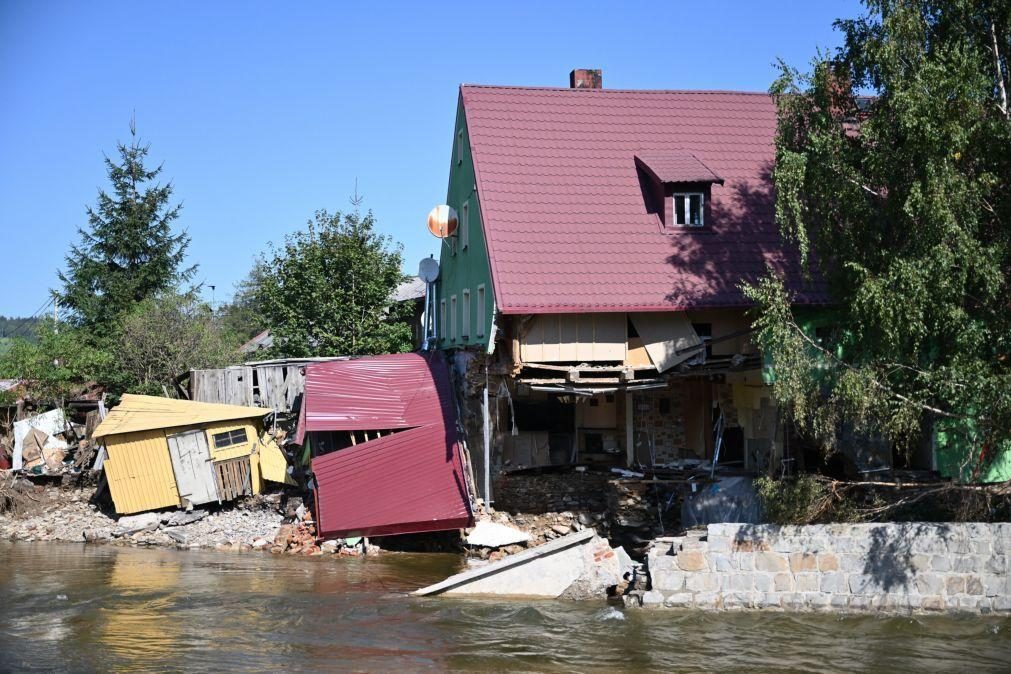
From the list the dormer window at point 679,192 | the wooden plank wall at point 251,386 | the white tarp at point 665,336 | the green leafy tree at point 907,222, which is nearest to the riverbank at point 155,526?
the wooden plank wall at point 251,386

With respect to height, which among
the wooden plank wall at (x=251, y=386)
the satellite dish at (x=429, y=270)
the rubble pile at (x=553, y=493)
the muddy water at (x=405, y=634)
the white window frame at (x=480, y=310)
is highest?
the satellite dish at (x=429, y=270)

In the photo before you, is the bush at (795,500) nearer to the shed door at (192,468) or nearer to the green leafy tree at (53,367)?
the shed door at (192,468)

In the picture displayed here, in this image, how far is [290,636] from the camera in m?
14.2

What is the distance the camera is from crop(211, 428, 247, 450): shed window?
2367 centimetres

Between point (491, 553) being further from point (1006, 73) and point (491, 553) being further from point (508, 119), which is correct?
point (1006, 73)

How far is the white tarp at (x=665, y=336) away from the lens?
65.3ft

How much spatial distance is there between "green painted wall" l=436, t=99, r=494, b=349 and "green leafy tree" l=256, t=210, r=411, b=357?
4361mm

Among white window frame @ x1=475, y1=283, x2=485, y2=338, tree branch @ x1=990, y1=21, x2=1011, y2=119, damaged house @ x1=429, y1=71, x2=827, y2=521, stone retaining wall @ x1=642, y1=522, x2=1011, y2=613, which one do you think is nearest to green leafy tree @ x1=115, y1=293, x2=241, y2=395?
damaged house @ x1=429, y1=71, x2=827, y2=521

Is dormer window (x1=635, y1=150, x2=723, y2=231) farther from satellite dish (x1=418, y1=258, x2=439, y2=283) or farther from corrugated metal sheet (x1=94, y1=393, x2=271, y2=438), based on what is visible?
corrugated metal sheet (x1=94, y1=393, x2=271, y2=438)

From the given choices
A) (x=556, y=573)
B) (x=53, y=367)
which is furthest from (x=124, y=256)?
(x=556, y=573)

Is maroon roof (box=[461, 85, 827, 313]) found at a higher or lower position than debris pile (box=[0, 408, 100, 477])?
higher

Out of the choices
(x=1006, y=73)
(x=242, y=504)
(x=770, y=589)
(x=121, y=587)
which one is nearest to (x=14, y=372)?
(x=242, y=504)

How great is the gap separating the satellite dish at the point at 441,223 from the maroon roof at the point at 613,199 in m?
3.35

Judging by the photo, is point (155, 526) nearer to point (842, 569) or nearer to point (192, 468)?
point (192, 468)
